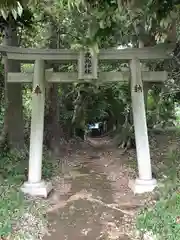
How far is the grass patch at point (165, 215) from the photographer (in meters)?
4.95

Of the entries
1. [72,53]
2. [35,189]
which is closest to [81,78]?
[72,53]

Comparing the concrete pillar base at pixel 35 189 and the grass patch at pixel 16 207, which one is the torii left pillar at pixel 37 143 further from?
the grass patch at pixel 16 207

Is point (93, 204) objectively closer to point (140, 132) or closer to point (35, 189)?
Result: point (35, 189)

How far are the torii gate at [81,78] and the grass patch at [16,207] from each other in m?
0.36

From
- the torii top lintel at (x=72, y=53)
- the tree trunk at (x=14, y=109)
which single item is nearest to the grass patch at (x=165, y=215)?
the torii top lintel at (x=72, y=53)

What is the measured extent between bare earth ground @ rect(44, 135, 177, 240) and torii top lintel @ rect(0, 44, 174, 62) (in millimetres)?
2755

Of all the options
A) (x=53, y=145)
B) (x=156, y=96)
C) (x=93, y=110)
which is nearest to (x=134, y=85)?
(x=53, y=145)

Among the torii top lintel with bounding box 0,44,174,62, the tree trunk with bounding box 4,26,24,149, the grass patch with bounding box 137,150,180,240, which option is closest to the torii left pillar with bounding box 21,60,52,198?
the torii top lintel with bounding box 0,44,174,62

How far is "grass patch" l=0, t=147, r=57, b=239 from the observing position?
503cm

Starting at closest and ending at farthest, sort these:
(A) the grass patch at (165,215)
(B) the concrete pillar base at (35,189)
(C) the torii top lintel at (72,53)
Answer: (A) the grass patch at (165,215), (B) the concrete pillar base at (35,189), (C) the torii top lintel at (72,53)

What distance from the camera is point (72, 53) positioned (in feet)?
22.4

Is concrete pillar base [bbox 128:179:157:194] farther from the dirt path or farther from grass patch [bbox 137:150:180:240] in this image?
grass patch [bbox 137:150:180:240]

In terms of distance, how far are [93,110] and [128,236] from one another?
28.0 ft

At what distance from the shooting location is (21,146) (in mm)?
8555
